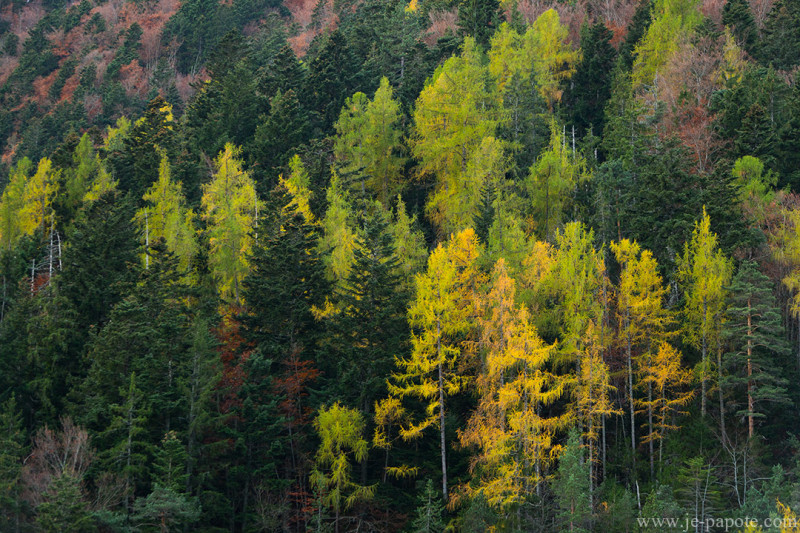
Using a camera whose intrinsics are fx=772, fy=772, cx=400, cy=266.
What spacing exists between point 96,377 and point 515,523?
16954mm

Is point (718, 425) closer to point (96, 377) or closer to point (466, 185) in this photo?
point (466, 185)

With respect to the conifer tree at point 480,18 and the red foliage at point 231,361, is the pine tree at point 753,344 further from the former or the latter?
the conifer tree at point 480,18

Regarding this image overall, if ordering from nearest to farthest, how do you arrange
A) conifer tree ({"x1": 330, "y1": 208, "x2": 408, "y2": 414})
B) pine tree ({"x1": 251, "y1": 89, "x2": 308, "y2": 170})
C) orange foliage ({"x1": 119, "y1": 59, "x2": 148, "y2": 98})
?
conifer tree ({"x1": 330, "y1": 208, "x2": 408, "y2": 414}) < pine tree ({"x1": 251, "y1": 89, "x2": 308, "y2": 170}) < orange foliage ({"x1": 119, "y1": 59, "x2": 148, "y2": 98})

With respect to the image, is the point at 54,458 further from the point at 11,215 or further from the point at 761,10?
the point at 761,10

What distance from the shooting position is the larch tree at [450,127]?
42406 mm

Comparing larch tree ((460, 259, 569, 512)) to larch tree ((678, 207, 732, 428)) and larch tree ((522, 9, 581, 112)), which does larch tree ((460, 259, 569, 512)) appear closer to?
larch tree ((678, 207, 732, 428))

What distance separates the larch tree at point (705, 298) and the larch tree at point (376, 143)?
62.5 feet

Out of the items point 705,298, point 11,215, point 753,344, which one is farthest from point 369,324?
point 11,215

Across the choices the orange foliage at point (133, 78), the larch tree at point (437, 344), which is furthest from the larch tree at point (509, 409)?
the orange foliage at point (133, 78)

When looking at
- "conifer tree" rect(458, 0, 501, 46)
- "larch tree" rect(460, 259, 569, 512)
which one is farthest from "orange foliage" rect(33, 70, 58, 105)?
"larch tree" rect(460, 259, 569, 512)

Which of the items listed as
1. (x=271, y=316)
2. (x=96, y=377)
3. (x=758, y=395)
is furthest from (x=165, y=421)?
(x=758, y=395)

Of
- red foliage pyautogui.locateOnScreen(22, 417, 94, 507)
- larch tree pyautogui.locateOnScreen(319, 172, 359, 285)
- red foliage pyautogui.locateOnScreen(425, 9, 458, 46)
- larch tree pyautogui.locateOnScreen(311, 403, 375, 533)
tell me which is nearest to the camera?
red foliage pyautogui.locateOnScreen(22, 417, 94, 507)

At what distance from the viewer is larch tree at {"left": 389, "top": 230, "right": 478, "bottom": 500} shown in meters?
30.4

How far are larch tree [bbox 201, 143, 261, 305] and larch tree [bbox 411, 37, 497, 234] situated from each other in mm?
9765
